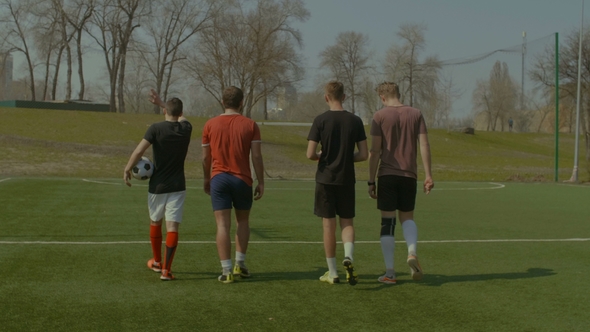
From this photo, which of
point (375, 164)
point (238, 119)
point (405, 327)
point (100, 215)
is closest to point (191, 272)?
point (238, 119)

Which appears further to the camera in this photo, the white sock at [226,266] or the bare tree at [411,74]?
the bare tree at [411,74]

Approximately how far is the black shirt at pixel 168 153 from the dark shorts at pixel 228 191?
1.40 ft

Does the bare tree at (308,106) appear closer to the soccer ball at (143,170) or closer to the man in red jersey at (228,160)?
the soccer ball at (143,170)

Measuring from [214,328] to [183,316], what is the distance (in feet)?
1.34

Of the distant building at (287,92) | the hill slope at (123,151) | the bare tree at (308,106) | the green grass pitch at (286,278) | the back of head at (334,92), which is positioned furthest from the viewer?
the bare tree at (308,106)

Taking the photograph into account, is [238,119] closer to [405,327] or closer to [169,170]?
[169,170]

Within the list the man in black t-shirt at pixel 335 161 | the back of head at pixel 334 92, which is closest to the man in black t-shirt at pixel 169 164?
the man in black t-shirt at pixel 335 161

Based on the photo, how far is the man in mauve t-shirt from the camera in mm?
6691

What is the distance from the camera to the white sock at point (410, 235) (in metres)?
6.67

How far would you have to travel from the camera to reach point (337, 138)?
651 centimetres

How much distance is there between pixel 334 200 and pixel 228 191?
99cm

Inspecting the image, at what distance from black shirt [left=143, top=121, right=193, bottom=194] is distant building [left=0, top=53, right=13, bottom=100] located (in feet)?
184

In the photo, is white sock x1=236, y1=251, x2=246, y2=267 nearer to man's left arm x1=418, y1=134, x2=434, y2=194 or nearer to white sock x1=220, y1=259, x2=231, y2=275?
white sock x1=220, y1=259, x2=231, y2=275

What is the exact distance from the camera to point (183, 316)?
5.26 metres
